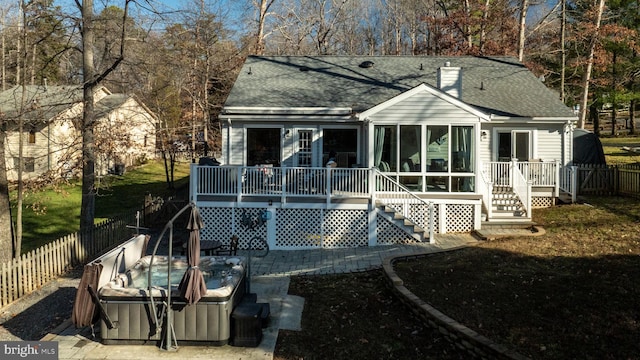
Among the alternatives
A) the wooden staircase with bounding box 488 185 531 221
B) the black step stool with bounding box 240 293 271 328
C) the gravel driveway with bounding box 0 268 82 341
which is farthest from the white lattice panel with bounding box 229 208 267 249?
the wooden staircase with bounding box 488 185 531 221

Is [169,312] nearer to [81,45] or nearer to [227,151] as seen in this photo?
[227,151]

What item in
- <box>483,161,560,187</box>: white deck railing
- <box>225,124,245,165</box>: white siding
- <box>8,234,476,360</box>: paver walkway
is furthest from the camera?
<box>483,161,560,187</box>: white deck railing

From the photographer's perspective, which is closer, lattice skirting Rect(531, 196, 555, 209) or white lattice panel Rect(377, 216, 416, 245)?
white lattice panel Rect(377, 216, 416, 245)

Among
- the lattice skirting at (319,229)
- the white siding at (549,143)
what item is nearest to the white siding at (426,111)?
the lattice skirting at (319,229)

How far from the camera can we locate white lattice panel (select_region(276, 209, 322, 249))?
1447 centimetres

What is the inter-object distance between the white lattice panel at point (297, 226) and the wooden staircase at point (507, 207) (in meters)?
5.60

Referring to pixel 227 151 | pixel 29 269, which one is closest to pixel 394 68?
pixel 227 151

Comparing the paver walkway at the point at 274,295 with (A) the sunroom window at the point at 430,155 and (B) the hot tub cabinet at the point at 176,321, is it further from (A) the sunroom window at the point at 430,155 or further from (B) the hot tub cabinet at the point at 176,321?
(A) the sunroom window at the point at 430,155

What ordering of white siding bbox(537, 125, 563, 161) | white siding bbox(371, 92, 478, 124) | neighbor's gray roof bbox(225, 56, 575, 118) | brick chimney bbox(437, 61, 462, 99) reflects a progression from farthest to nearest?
white siding bbox(537, 125, 563, 161)
neighbor's gray roof bbox(225, 56, 575, 118)
brick chimney bbox(437, 61, 462, 99)
white siding bbox(371, 92, 478, 124)

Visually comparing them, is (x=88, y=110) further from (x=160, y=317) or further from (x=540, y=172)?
(x=540, y=172)

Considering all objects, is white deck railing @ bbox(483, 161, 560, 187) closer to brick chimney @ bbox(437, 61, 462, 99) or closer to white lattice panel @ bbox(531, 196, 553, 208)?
white lattice panel @ bbox(531, 196, 553, 208)

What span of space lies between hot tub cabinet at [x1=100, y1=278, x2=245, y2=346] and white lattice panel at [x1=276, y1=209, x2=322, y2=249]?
6.80m

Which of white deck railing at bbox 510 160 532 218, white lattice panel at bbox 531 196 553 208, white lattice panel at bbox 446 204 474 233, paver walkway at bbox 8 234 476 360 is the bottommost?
paver walkway at bbox 8 234 476 360

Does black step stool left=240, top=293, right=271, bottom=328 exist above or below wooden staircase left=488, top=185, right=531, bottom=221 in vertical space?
below
